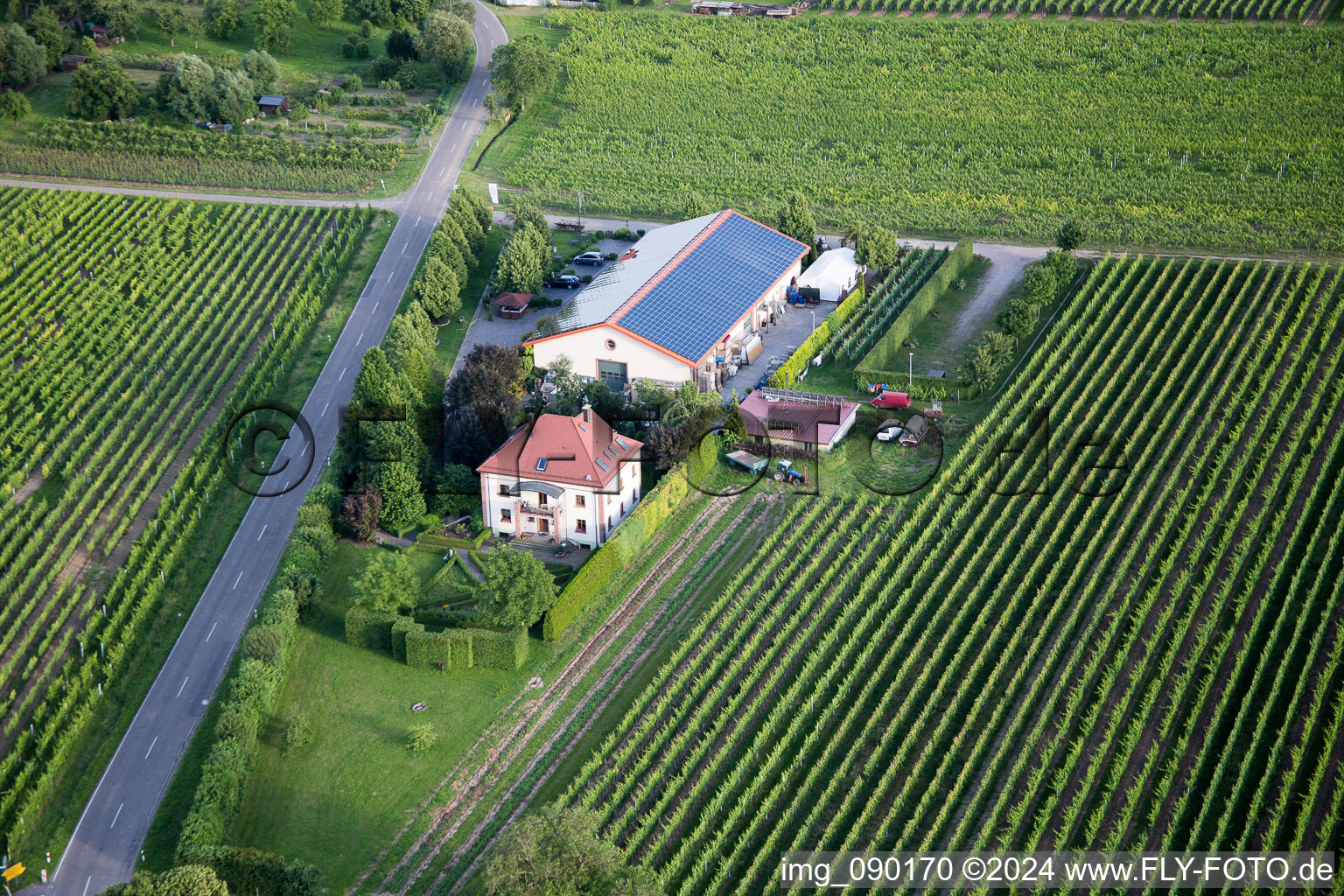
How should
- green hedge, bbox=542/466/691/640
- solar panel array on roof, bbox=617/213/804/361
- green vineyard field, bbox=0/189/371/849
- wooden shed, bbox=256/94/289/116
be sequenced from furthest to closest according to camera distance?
wooden shed, bbox=256/94/289/116 → solar panel array on roof, bbox=617/213/804/361 → green hedge, bbox=542/466/691/640 → green vineyard field, bbox=0/189/371/849

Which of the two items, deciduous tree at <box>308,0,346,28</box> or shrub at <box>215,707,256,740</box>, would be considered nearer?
shrub at <box>215,707,256,740</box>

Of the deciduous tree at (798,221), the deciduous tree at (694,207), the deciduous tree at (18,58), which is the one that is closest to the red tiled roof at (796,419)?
the deciduous tree at (798,221)

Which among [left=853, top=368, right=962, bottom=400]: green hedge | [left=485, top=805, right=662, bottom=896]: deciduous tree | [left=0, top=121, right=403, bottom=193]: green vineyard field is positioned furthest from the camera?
[left=0, top=121, right=403, bottom=193]: green vineyard field

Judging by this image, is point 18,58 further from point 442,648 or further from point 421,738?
point 421,738

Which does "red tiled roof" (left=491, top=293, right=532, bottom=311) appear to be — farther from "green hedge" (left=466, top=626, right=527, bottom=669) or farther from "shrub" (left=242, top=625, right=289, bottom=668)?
"shrub" (left=242, top=625, right=289, bottom=668)

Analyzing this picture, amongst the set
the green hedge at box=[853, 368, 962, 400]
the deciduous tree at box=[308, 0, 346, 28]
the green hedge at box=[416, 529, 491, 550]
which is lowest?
the green hedge at box=[416, 529, 491, 550]

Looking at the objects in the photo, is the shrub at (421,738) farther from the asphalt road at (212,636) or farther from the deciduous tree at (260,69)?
the deciduous tree at (260,69)

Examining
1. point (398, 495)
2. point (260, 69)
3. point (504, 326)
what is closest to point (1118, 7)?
point (504, 326)

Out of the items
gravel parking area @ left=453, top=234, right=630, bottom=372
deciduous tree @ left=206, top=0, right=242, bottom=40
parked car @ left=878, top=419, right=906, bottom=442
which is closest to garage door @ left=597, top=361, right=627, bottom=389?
gravel parking area @ left=453, top=234, right=630, bottom=372
